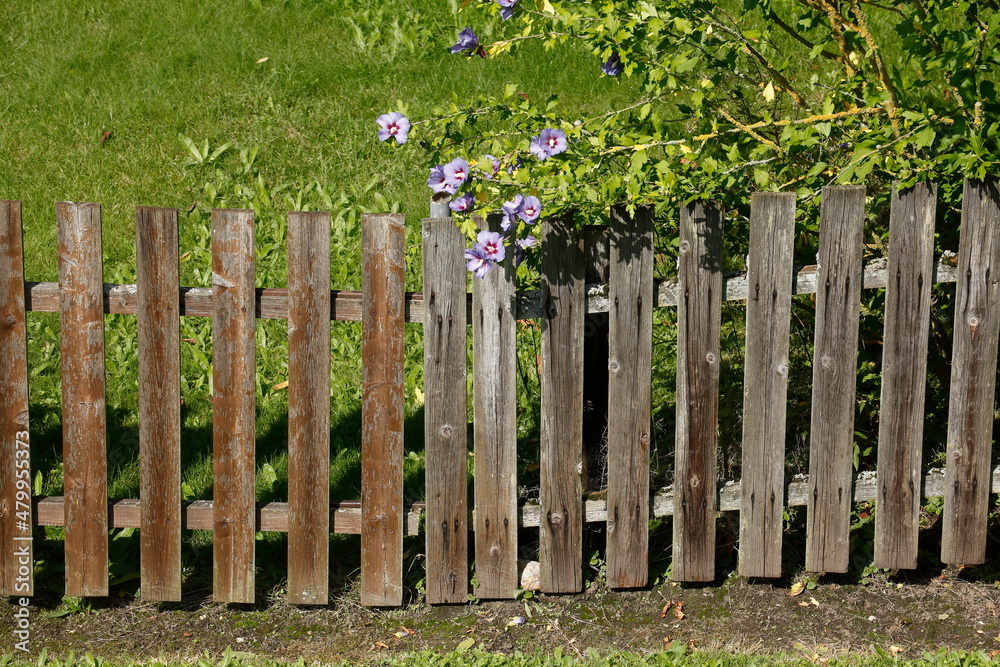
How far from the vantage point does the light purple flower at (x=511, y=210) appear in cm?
276

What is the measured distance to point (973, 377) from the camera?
3.20 meters

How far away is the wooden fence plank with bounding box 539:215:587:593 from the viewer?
303cm

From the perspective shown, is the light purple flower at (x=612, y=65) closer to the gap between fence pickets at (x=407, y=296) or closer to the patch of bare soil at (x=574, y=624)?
the gap between fence pickets at (x=407, y=296)

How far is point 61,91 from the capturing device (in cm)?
608

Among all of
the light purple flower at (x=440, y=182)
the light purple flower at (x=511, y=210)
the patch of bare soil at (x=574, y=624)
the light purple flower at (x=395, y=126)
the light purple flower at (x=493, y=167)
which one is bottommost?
the patch of bare soil at (x=574, y=624)

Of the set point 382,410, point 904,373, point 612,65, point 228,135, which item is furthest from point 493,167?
point 228,135

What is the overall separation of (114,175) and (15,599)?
9.23 ft

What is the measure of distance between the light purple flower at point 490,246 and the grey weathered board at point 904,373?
1179 mm

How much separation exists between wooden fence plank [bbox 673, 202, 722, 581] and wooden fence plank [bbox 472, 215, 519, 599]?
517 mm

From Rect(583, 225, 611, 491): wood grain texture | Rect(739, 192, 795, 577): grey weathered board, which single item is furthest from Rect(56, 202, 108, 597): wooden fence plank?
Rect(739, 192, 795, 577): grey weathered board

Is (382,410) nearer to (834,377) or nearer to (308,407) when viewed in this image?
(308,407)

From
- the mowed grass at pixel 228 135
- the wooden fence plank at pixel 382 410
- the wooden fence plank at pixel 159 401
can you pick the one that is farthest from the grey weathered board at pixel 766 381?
the wooden fence plank at pixel 159 401

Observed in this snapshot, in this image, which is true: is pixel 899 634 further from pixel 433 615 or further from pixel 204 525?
pixel 204 525

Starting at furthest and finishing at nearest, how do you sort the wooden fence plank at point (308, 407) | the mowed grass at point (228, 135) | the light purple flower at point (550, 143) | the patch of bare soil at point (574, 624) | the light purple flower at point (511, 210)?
the mowed grass at point (228, 135), the patch of bare soil at point (574, 624), the wooden fence plank at point (308, 407), the light purple flower at point (550, 143), the light purple flower at point (511, 210)
